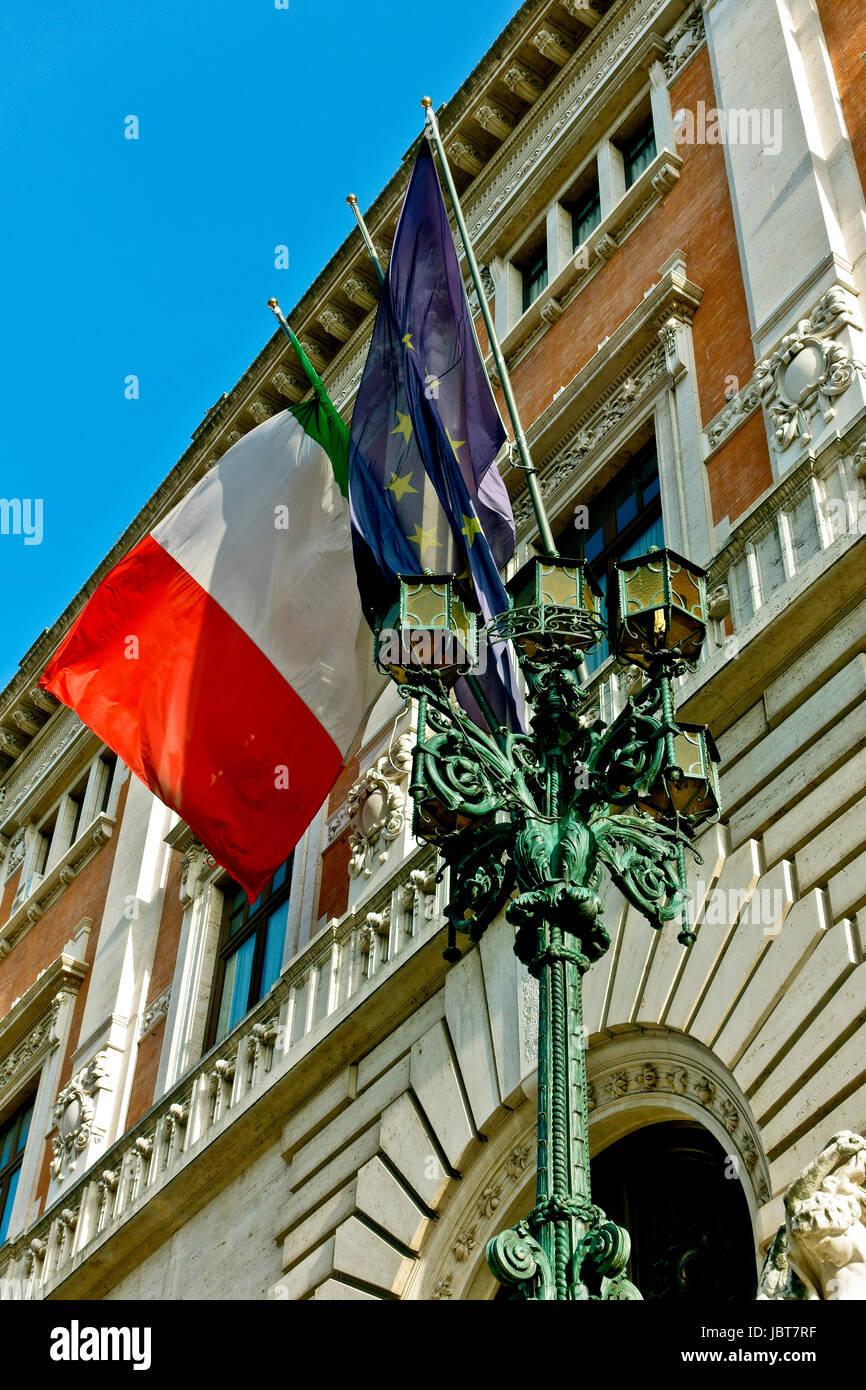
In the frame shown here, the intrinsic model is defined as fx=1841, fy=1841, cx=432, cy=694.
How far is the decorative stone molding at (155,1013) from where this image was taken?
18.0m

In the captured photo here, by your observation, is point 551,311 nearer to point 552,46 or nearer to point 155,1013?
point 552,46

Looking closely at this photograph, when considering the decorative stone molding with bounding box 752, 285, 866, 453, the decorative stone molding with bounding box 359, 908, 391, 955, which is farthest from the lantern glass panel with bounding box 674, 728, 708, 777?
the decorative stone molding with bounding box 359, 908, 391, 955

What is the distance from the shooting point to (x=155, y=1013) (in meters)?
18.2

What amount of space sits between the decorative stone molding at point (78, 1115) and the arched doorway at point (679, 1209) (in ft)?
26.9

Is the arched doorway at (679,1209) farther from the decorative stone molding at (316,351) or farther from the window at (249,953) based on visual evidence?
the decorative stone molding at (316,351)

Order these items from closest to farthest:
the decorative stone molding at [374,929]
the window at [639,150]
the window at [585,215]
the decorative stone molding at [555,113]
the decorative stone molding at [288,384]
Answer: the decorative stone molding at [374,929], the window at [639,150], the window at [585,215], the decorative stone molding at [555,113], the decorative stone molding at [288,384]

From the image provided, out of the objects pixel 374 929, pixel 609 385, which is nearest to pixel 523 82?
pixel 609 385

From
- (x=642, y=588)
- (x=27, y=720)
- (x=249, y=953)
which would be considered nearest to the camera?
(x=642, y=588)

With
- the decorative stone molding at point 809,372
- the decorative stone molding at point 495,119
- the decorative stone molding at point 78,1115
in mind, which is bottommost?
the decorative stone molding at point 78,1115

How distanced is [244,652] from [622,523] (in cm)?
322

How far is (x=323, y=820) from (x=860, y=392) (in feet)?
22.6

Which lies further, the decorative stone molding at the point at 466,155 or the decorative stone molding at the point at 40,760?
the decorative stone molding at the point at 40,760

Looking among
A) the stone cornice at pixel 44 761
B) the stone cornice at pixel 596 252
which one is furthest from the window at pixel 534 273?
the stone cornice at pixel 44 761
